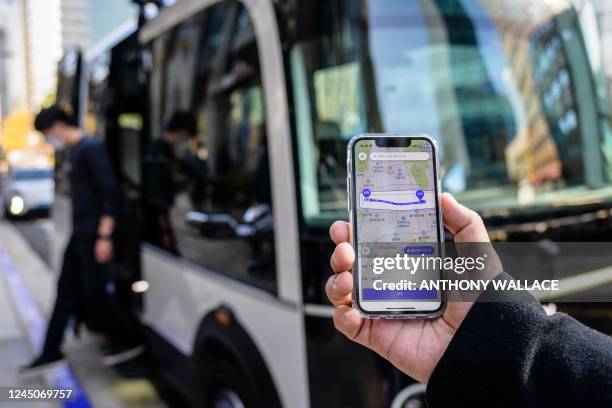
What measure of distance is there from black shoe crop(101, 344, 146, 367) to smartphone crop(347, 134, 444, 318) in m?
3.43

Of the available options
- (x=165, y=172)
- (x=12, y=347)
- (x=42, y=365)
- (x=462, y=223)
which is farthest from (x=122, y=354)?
(x=462, y=223)

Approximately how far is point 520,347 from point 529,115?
167cm

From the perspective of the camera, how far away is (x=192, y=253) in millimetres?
2855

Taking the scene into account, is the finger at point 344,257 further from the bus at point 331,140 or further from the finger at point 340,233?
the bus at point 331,140

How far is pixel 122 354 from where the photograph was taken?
408cm

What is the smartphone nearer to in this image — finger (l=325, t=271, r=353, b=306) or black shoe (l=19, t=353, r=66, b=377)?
finger (l=325, t=271, r=353, b=306)

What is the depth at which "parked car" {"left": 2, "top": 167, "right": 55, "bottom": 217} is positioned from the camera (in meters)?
15.4

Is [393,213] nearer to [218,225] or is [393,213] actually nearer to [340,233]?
[340,233]

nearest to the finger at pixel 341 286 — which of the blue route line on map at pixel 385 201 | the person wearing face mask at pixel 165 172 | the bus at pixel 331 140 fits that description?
the blue route line on map at pixel 385 201

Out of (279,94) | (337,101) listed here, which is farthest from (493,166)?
(279,94)

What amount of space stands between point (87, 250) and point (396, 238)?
3.31 m

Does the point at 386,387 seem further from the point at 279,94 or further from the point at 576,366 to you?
the point at 576,366

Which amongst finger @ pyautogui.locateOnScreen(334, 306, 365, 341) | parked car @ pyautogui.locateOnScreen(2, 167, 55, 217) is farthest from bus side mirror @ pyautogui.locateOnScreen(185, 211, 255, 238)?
parked car @ pyautogui.locateOnScreen(2, 167, 55, 217)

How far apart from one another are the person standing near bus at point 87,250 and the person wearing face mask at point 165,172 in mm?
395
